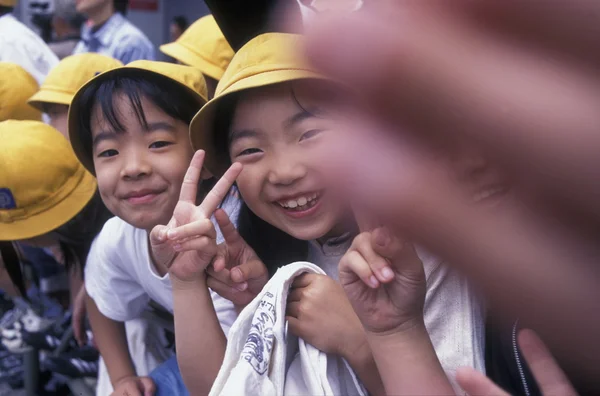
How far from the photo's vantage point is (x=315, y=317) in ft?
2.73

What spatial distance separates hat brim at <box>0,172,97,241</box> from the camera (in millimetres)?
1603

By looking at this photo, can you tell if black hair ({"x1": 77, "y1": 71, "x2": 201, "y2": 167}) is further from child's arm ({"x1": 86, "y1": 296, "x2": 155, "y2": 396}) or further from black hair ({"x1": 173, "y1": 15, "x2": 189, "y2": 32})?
black hair ({"x1": 173, "y1": 15, "x2": 189, "y2": 32})

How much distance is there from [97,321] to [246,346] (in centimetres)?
104

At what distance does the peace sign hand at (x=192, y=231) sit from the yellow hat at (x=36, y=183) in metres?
0.73

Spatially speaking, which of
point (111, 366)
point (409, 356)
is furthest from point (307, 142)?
point (111, 366)

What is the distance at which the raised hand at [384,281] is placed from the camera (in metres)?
0.65

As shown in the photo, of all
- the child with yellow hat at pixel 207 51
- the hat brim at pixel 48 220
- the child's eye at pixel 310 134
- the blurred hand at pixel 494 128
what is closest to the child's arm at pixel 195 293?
the child's eye at pixel 310 134

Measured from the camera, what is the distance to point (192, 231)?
929mm

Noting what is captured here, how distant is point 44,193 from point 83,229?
0.18 metres

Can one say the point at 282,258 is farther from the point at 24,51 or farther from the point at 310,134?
the point at 24,51

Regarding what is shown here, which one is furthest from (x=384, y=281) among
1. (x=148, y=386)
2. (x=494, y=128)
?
(x=148, y=386)

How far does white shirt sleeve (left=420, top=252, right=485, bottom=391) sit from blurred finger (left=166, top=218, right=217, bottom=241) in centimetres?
34

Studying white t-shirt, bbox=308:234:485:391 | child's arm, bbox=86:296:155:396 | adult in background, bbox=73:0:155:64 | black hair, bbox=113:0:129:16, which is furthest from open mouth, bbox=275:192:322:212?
black hair, bbox=113:0:129:16

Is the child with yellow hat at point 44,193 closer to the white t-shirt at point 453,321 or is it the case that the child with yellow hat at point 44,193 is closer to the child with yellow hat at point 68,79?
the child with yellow hat at point 68,79
